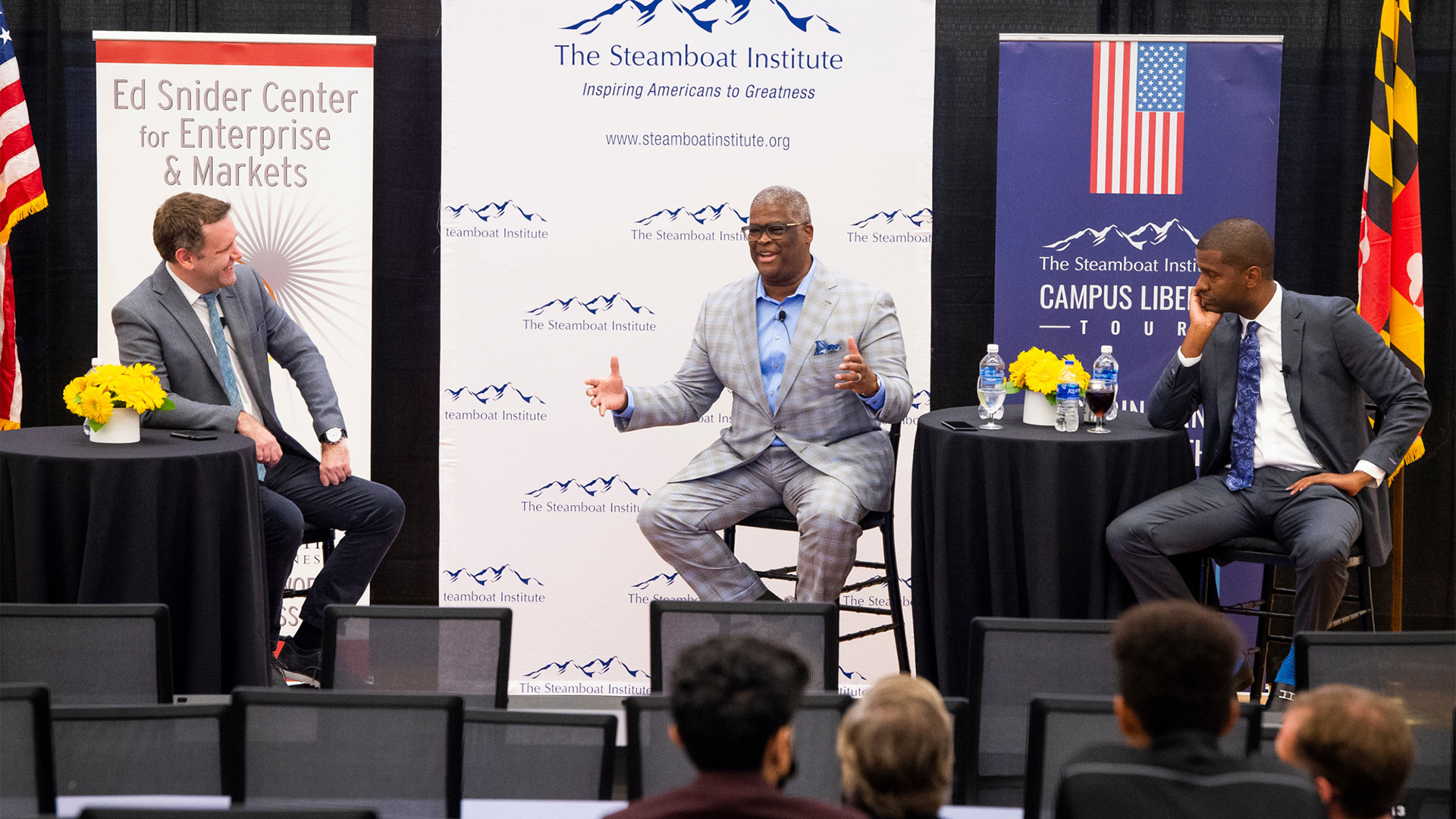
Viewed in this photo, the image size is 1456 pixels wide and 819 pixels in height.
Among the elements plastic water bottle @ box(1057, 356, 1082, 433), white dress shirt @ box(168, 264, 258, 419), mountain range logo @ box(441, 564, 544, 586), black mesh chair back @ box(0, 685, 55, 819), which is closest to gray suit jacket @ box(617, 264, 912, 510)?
plastic water bottle @ box(1057, 356, 1082, 433)

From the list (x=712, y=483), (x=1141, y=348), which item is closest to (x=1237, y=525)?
(x=1141, y=348)

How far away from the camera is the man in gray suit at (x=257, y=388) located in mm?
3918

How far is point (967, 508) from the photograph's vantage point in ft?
11.9

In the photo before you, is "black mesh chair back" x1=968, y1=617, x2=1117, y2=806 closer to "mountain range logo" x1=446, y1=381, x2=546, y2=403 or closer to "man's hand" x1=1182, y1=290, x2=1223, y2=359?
"man's hand" x1=1182, y1=290, x2=1223, y2=359

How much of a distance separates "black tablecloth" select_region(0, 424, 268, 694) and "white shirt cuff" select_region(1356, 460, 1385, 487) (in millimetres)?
3027

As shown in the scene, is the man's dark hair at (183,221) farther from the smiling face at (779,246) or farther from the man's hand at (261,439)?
the smiling face at (779,246)

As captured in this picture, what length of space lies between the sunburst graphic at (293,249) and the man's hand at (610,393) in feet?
4.03

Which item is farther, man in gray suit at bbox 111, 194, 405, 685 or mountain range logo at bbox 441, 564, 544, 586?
mountain range logo at bbox 441, 564, 544, 586

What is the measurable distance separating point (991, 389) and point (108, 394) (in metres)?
2.45

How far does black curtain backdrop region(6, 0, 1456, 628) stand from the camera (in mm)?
4918

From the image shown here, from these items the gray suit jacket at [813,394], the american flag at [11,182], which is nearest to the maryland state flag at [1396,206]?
the gray suit jacket at [813,394]

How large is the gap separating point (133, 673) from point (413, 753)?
86 cm

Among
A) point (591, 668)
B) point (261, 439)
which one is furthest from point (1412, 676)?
point (591, 668)

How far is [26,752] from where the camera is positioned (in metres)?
1.85
